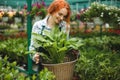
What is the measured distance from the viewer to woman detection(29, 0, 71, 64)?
118 inches

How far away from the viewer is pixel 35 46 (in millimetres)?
2949

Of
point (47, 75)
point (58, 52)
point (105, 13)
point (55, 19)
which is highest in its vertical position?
point (55, 19)

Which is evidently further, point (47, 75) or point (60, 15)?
point (60, 15)

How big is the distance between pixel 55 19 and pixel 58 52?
0.31 m

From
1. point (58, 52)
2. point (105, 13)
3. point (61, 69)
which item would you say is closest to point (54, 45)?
point (58, 52)

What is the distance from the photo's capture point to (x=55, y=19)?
3.07 m

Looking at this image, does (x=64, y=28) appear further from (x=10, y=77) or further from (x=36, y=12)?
(x=10, y=77)

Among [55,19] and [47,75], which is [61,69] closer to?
[47,75]

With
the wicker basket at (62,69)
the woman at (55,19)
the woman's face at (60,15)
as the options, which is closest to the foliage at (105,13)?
the woman at (55,19)

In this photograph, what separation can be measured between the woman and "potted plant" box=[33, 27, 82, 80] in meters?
0.09

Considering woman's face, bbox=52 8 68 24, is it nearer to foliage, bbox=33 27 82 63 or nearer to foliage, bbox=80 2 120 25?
foliage, bbox=33 27 82 63

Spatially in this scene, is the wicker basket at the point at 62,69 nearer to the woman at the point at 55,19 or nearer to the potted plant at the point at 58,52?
the potted plant at the point at 58,52

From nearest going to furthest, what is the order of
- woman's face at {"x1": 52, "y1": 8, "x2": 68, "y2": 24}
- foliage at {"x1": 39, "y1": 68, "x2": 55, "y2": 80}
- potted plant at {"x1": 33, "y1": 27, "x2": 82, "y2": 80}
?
foliage at {"x1": 39, "y1": 68, "x2": 55, "y2": 80}
potted plant at {"x1": 33, "y1": 27, "x2": 82, "y2": 80}
woman's face at {"x1": 52, "y1": 8, "x2": 68, "y2": 24}

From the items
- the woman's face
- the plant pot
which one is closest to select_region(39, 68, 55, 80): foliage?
the plant pot
